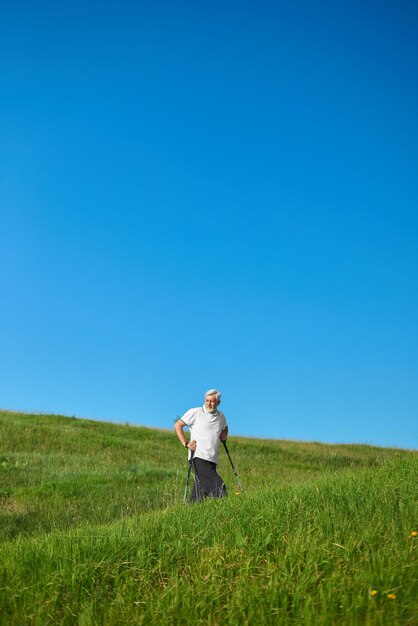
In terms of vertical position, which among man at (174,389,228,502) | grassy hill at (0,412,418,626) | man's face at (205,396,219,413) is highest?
man's face at (205,396,219,413)

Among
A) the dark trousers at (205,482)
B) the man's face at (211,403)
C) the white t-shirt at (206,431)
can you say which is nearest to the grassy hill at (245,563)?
the dark trousers at (205,482)

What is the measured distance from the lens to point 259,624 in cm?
539

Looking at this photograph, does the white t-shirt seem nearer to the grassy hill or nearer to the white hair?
the white hair

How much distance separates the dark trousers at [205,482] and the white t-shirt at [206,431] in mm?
145

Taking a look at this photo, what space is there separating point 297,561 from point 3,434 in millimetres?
22968

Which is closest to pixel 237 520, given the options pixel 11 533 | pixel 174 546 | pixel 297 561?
pixel 174 546

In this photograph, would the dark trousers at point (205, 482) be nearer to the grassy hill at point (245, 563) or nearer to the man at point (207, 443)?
the man at point (207, 443)

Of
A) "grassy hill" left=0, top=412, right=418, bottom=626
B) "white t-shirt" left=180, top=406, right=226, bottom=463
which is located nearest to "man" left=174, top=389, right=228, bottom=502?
"white t-shirt" left=180, top=406, right=226, bottom=463

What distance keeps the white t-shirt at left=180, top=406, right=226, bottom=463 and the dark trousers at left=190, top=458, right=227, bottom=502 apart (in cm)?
14

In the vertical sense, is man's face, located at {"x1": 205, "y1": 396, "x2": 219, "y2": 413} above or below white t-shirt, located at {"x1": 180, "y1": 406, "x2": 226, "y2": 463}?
above

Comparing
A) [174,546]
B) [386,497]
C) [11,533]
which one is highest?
[386,497]

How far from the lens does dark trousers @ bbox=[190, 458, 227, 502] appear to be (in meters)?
12.9

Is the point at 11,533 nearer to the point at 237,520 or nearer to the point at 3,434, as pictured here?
the point at 237,520

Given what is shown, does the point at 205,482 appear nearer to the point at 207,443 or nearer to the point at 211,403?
the point at 207,443
